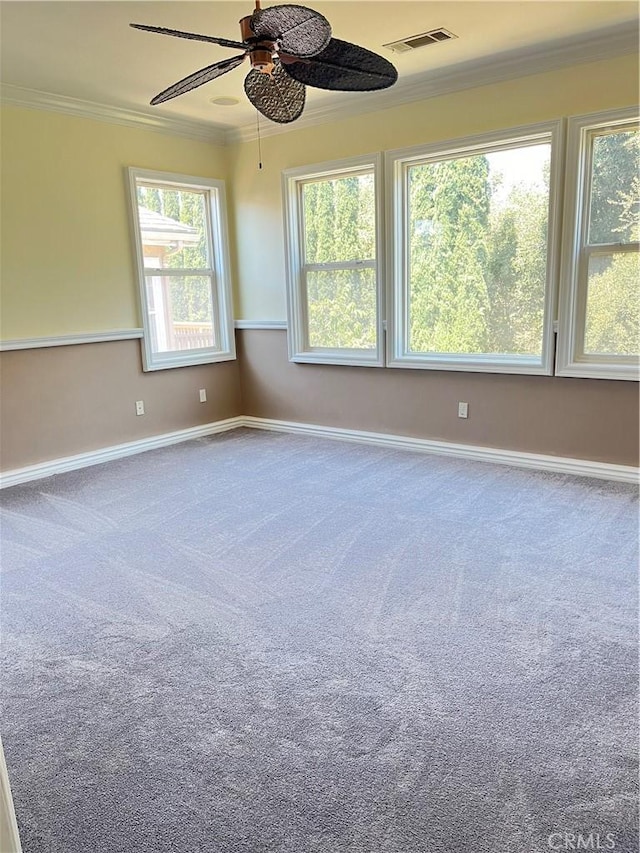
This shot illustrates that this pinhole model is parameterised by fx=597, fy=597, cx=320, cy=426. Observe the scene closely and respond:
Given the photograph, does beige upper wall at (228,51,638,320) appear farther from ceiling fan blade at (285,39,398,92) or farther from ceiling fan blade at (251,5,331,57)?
ceiling fan blade at (251,5,331,57)

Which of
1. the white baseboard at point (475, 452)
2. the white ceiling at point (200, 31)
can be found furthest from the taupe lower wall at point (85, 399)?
the white ceiling at point (200, 31)

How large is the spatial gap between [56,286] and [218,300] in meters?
1.56

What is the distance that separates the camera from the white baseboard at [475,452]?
156 inches

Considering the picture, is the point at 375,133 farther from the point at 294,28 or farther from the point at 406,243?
the point at 294,28

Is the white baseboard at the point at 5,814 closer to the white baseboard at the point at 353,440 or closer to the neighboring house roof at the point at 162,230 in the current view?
the white baseboard at the point at 353,440

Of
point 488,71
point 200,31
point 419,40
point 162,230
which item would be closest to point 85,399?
point 162,230

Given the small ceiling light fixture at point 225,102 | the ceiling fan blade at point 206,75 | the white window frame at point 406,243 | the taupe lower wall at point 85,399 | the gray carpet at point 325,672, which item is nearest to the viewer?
the gray carpet at point 325,672

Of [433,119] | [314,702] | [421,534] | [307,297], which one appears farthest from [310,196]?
[314,702]

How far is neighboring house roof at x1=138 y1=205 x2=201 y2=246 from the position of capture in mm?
4941

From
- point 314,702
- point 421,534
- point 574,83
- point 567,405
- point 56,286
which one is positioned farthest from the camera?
point 56,286

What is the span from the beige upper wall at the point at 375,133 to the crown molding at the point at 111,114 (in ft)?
0.99

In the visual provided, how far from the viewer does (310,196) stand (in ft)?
16.6

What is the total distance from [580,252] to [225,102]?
9.12ft

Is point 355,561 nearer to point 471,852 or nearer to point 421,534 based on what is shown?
point 421,534
